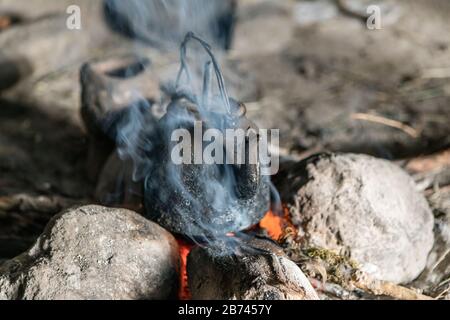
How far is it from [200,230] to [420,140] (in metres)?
2.49

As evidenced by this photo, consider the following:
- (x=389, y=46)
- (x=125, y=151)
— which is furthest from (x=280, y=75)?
(x=125, y=151)

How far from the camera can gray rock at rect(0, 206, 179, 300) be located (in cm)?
252

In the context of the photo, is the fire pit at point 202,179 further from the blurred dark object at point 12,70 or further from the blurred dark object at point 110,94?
the blurred dark object at point 12,70

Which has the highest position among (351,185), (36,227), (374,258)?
(351,185)

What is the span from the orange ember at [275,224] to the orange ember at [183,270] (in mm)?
385

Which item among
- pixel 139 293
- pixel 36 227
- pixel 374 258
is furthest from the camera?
pixel 36 227

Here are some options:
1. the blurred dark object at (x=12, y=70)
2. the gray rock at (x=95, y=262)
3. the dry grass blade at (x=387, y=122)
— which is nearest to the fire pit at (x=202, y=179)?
the gray rock at (x=95, y=262)

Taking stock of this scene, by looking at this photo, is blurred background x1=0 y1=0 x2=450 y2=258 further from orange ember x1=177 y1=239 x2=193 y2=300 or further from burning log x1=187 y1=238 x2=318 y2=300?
burning log x1=187 y1=238 x2=318 y2=300

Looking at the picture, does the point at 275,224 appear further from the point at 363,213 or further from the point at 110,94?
the point at 110,94

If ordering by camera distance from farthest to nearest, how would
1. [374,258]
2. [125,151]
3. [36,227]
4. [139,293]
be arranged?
[36,227] → [125,151] → [374,258] → [139,293]

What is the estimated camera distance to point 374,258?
9.84 ft

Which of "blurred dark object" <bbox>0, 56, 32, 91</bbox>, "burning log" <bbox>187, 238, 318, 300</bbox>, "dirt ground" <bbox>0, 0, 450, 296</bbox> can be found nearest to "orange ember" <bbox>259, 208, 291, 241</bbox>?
"burning log" <bbox>187, 238, 318, 300</bbox>

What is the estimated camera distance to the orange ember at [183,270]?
2.78 metres

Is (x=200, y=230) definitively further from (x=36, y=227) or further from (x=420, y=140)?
(x=420, y=140)
